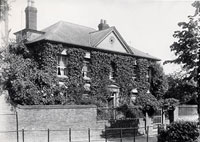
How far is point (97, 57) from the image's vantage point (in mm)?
26750

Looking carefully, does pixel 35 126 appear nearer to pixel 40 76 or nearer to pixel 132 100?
pixel 40 76

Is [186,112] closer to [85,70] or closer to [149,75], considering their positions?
[149,75]

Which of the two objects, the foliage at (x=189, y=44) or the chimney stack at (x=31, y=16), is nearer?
the foliage at (x=189, y=44)

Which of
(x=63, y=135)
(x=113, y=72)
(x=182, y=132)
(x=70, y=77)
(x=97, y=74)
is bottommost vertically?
(x=63, y=135)

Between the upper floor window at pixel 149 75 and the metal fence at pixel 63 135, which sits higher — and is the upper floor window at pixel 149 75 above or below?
above

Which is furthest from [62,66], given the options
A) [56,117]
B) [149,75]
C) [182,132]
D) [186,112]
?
[182,132]

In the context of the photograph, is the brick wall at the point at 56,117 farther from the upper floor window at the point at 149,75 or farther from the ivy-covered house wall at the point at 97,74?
the upper floor window at the point at 149,75

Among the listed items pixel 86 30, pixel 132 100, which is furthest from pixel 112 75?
pixel 86 30

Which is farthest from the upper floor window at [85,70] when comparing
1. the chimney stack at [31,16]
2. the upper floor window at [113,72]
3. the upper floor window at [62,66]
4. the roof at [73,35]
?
the chimney stack at [31,16]

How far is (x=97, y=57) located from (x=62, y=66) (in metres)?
3.70

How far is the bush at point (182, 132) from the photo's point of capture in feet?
50.8

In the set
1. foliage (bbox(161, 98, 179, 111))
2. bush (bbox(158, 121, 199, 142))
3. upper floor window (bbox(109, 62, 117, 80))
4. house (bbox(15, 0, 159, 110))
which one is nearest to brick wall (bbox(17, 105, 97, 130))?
bush (bbox(158, 121, 199, 142))

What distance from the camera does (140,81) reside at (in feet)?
102

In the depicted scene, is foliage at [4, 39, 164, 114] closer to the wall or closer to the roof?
the roof
